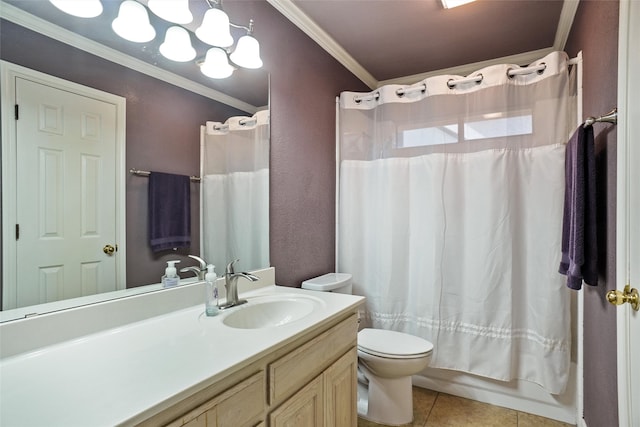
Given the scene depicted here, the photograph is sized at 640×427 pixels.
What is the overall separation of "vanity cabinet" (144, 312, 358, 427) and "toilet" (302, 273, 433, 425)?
0.41 metres

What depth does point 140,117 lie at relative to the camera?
3.91 ft

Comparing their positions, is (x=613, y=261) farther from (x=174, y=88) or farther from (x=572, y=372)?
(x=174, y=88)

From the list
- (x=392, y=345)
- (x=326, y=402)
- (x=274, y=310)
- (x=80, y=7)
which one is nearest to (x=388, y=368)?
(x=392, y=345)

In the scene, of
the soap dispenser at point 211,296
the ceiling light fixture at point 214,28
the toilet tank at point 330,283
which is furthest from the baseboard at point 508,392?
the ceiling light fixture at point 214,28

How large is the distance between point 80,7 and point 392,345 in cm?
204

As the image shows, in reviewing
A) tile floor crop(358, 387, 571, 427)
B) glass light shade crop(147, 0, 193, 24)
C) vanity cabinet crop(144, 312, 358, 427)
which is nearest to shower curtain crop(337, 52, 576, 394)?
tile floor crop(358, 387, 571, 427)

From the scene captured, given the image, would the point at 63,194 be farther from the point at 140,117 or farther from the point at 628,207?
the point at 628,207

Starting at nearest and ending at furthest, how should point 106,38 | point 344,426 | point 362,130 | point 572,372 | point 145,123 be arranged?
point 106,38 < point 145,123 < point 344,426 < point 572,372 < point 362,130

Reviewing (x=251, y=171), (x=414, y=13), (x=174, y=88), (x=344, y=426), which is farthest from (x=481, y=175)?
(x=174, y=88)

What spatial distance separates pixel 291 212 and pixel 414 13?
142 centimetres

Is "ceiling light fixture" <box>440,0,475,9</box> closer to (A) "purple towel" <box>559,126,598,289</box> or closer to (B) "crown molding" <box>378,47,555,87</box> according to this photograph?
→ (B) "crown molding" <box>378,47,555,87</box>

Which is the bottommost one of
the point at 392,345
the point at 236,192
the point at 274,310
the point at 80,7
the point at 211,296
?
the point at 392,345

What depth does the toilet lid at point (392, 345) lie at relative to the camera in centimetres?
176

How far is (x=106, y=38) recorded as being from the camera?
1103 mm
